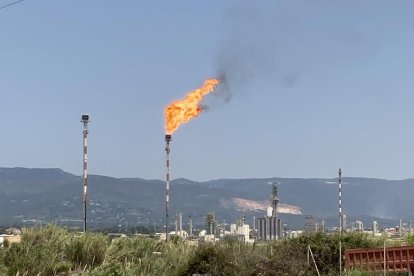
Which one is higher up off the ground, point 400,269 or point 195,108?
point 195,108

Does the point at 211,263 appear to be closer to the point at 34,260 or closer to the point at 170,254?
the point at 170,254

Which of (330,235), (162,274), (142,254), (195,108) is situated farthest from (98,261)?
(195,108)

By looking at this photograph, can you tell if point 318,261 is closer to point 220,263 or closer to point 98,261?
point 220,263

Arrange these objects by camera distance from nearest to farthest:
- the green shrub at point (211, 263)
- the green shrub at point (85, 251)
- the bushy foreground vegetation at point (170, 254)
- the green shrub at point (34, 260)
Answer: the green shrub at point (34, 260) < the bushy foreground vegetation at point (170, 254) < the green shrub at point (85, 251) < the green shrub at point (211, 263)

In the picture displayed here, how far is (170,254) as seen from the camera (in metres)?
29.7

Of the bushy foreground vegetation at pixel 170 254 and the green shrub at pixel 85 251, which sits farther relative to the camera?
the green shrub at pixel 85 251

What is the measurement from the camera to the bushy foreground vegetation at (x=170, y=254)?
75.8 feet

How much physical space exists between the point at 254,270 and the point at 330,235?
8.11 meters

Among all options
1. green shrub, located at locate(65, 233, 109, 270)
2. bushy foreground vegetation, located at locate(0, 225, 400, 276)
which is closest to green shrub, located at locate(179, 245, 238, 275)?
bushy foreground vegetation, located at locate(0, 225, 400, 276)

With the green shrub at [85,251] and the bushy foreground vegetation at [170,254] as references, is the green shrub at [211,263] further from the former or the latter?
the green shrub at [85,251]

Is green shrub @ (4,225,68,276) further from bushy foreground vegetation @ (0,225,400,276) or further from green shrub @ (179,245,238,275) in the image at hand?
green shrub @ (179,245,238,275)

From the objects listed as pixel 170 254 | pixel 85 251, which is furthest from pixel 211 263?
pixel 85 251

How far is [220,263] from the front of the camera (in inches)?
1106

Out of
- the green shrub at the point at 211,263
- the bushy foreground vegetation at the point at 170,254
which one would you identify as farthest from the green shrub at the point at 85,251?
the green shrub at the point at 211,263
